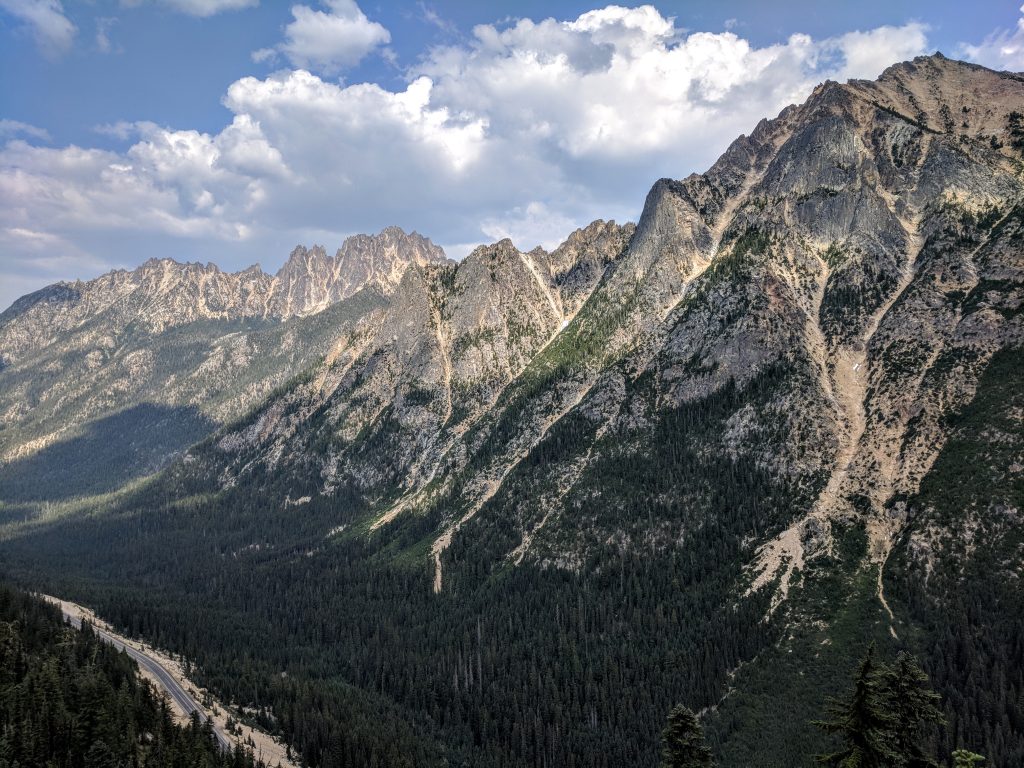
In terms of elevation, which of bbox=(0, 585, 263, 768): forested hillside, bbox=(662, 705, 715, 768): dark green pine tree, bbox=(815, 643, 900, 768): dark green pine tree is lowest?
bbox=(0, 585, 263, 768): forested hillside

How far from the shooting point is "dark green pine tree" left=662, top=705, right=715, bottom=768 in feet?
98.4

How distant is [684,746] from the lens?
30.3 meters

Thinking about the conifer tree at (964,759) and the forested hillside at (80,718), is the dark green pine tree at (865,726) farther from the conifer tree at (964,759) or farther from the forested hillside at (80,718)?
the forested hillside at (80,718)

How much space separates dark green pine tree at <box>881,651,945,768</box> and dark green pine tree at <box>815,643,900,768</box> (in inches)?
26.3

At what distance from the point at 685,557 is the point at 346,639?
102 meters

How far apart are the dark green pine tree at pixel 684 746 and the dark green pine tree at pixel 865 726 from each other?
533 centimetres

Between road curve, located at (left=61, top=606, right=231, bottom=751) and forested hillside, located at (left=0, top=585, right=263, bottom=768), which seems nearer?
forested hillside, located at (left=0, top=585, right=263, bottom=768)

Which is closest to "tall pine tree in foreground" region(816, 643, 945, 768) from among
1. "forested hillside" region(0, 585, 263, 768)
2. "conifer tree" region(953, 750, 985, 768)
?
"conifer tree" region(953, 750, 985, 768)

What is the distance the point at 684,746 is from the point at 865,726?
8.28 meters

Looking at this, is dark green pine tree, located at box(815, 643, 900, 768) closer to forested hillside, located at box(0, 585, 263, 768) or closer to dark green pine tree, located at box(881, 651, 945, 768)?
dark green pine tree, located at box(881, 651, 945, 768)

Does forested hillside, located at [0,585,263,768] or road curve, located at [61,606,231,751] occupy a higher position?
forested hillside, located at [0,585,263,768]

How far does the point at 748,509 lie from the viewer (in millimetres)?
172750

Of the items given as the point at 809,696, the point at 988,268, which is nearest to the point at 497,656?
the point at 809,696

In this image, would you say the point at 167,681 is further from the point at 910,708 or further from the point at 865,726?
the point at 910,708
